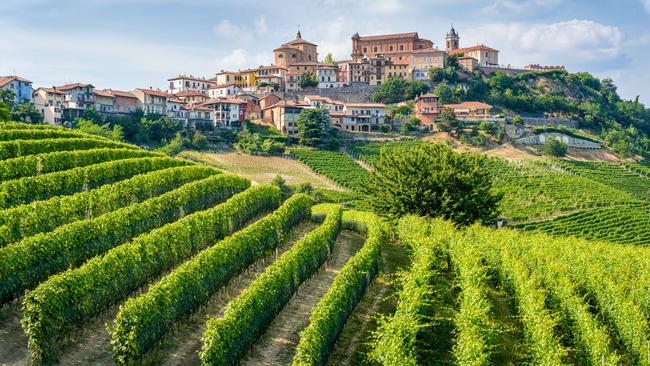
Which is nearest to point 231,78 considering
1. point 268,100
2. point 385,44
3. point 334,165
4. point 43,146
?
point 268,100

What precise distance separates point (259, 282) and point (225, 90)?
88.9 m

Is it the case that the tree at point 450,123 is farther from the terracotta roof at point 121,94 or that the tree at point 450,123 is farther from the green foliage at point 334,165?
the terracotta roof at point 121,94

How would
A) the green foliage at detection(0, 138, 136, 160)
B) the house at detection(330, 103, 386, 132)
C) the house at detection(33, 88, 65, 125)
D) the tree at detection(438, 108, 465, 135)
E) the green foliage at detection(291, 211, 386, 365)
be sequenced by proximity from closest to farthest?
the green foliage at detection(291, 211, 386, 365) < the green foliage at detection(0, 138, 136, 160) < the house at detection(33, 88, 65, 125) < the tree at detection(438, 108, 465, 135) < the house at detection(330, 103, 386, 132)

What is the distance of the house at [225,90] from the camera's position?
106312 millimetres

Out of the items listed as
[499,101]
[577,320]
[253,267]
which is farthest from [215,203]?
[499,101]

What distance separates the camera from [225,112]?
Result: 89.0m

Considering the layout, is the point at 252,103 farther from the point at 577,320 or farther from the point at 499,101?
the point at 577,320

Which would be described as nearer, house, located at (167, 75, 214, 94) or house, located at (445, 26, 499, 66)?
house, located at (167, 75, 214, 94)

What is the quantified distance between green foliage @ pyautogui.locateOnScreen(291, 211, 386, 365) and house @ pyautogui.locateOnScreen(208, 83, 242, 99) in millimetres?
79901

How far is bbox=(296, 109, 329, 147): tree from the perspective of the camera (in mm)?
82312

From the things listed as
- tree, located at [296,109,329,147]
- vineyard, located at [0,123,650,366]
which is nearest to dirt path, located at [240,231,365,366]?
vineyard, located at [0,123,650,366]

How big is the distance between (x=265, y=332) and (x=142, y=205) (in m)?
10.9

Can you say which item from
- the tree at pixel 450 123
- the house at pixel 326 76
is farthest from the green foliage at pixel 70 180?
the house at pixel 326 76

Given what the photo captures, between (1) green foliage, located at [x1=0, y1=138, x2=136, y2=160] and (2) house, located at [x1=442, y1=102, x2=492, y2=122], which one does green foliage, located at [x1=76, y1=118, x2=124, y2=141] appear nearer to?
(1) green foliage, located at [x1=0, y1=138, x2=136, y2=160]
